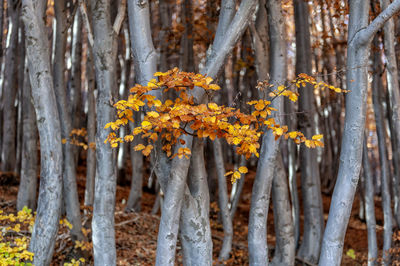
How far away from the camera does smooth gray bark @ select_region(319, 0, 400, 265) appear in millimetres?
3943

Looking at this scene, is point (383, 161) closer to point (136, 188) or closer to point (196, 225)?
point (196, 225)

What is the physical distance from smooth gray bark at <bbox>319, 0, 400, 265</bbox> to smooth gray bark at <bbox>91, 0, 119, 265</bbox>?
7.29ft

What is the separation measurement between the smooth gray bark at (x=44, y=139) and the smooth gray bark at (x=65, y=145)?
0.92 meters

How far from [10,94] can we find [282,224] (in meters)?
6.80

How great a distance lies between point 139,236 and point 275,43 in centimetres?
397

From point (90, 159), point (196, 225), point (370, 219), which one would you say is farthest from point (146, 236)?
point (370, 219)

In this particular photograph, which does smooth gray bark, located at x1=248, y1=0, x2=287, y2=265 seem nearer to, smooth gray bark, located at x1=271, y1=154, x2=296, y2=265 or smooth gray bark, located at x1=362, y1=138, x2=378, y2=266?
smooth gray bark, located at x1=271, y1=154, x2=296, y2=265

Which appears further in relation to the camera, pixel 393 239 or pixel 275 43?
pixel 393 239

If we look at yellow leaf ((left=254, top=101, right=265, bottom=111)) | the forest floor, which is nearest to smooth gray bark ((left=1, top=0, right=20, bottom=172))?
the forest floor

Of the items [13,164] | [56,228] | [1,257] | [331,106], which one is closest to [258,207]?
[56,228]

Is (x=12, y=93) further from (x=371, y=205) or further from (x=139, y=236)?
(x=371, y=205)

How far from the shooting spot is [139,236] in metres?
6.94

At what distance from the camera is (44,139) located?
4457 millimetres

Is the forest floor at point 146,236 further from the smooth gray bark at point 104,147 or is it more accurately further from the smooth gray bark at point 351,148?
the smooth gray bark at point 351,148
